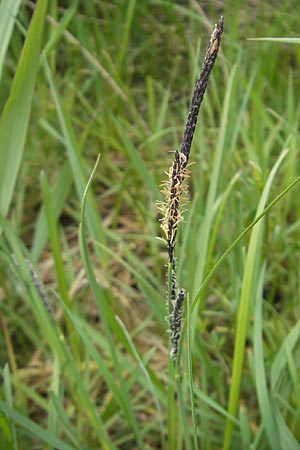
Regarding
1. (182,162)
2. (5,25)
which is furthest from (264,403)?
(5,25)

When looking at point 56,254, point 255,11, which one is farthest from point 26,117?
point 255,11

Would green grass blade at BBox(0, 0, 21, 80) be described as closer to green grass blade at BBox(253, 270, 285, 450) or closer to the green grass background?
the green grass background

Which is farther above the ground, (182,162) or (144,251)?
(182,162)

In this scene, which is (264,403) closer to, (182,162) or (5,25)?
(182,162)

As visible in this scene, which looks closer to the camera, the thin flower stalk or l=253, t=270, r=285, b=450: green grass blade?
the thin flower stalk

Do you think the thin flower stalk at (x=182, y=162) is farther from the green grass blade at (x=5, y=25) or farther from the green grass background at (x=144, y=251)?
the green grass blade at (x=5, y=25)

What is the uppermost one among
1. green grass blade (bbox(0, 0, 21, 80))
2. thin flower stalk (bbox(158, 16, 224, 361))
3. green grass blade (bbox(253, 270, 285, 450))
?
green grass blade (bbox(0, 0, 21, 80))

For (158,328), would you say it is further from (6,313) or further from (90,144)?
(90,144)

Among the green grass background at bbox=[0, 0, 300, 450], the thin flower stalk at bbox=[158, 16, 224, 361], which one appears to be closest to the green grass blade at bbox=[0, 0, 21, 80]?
the green grass background at bbox=[0, 0, 300, 450]
